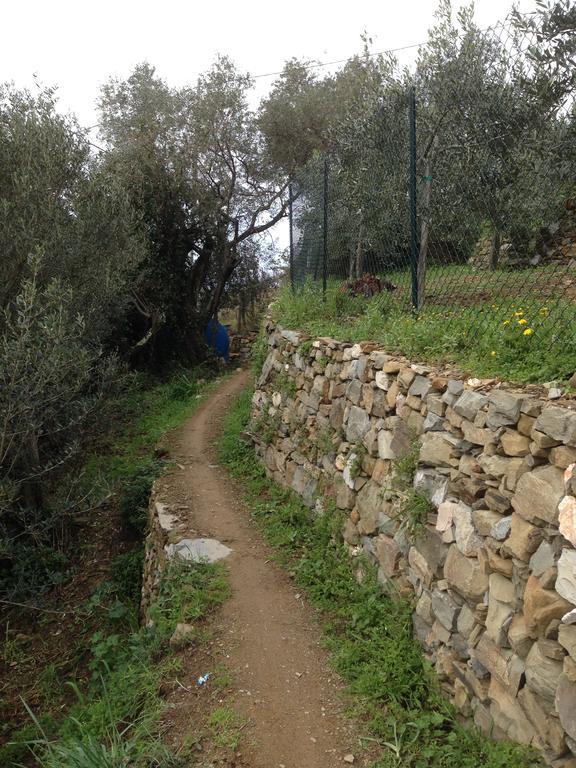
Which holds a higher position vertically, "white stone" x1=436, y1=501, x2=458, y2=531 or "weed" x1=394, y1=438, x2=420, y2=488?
"weed" x1=394, y1=438, x2=420, y2=488

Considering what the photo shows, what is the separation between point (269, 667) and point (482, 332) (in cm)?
314

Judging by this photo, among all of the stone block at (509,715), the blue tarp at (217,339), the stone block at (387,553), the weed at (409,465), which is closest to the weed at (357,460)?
the stone block at (387,553)

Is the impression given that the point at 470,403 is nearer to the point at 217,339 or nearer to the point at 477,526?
the point at 477,526

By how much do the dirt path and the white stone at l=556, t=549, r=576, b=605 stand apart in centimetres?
176

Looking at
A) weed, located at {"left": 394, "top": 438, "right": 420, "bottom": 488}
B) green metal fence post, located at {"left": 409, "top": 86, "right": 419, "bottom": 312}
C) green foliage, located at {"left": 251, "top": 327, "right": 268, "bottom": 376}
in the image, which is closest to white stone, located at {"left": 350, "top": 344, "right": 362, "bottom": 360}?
green metal fence post, located at {"left": 409, "top": 86, "right": 419, "bottom": 312}

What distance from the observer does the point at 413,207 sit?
586 centimetres

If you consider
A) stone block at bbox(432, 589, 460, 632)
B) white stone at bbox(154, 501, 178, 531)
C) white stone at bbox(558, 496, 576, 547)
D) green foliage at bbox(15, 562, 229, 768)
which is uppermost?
white stone at bbox(558, 496, 576, 547)

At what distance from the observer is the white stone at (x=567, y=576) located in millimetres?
2846

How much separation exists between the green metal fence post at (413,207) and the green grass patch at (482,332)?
0.96 ft

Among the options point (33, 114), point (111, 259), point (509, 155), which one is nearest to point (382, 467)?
point (509, 155)

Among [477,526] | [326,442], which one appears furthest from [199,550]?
[477,526]

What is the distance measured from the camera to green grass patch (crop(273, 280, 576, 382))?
13.1ft

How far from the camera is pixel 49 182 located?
25.6 ft

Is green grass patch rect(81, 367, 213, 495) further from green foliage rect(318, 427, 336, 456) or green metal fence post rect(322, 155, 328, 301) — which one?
green metal fence post rect(322, 155, 328, 301)
